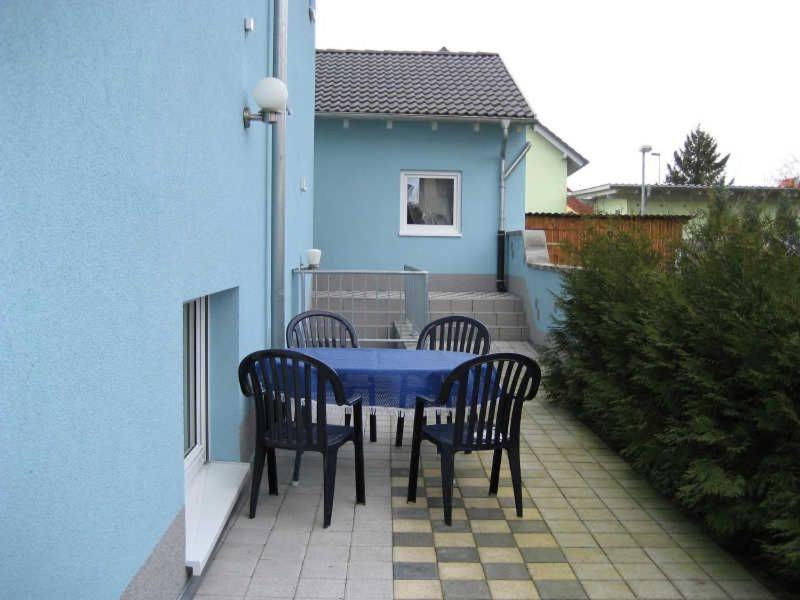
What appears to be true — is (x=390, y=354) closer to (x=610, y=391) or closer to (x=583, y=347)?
(x=610, y=391)

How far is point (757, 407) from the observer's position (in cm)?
408

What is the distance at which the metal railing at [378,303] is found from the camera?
29.7ft

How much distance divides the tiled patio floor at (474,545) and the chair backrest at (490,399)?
1.61 feet

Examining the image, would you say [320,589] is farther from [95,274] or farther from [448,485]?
[95,274]

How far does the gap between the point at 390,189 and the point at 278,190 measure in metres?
7.69

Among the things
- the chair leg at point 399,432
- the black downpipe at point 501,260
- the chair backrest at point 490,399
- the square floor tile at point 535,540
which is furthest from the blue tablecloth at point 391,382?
the black downpipe at point 501,260

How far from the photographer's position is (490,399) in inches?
192

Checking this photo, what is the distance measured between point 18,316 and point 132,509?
1136 mm

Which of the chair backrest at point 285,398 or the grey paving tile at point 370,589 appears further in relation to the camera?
the chair backrest at point 285,398

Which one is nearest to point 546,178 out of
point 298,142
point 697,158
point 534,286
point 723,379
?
point 534,286

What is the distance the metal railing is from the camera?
904 cm

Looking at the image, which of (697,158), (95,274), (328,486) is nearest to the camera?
(95,274)

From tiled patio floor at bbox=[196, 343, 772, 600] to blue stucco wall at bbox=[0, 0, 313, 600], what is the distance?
0.79 meters

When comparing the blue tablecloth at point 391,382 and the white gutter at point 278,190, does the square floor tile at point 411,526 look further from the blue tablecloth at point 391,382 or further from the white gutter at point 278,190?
the white gutter at point 278,190
